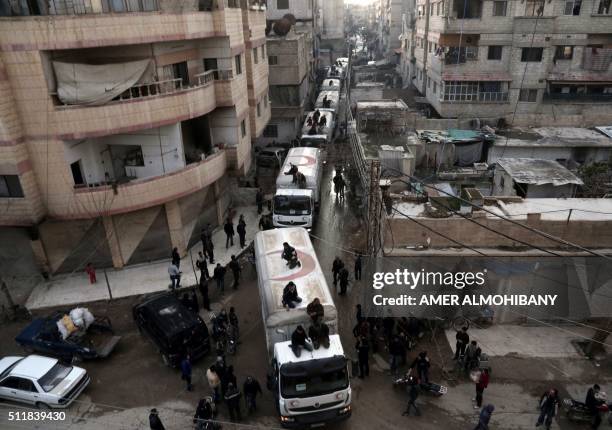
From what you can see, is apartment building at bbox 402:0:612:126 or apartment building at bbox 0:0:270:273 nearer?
apartment building at bbox 0:0:270:273

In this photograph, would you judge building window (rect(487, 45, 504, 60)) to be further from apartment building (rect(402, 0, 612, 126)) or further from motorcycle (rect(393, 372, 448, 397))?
motorcycle (rect(393, 372, 448, 397))

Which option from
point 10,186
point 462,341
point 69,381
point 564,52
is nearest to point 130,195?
point 10,186

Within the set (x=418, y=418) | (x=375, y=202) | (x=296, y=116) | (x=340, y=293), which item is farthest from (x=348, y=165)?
(x=418, y=418)

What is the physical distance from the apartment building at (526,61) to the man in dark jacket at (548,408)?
83.6 feet

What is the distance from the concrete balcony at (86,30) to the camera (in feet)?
51.2

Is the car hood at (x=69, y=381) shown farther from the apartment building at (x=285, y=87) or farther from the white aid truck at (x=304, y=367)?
the apartment building at (x=285, y=87)

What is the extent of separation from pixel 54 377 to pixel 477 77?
108 ft

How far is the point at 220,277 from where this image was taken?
18.3m

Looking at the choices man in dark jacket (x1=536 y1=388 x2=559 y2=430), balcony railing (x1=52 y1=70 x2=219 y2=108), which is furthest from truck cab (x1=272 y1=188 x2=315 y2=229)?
man in dark jacket (x1=536 y1=388 x2=559 y2=430)

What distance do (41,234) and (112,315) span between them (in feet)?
16.9

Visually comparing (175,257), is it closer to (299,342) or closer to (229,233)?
(229,233)

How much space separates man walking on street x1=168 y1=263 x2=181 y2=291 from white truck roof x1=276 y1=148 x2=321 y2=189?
7.45m

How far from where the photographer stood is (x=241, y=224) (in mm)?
21391

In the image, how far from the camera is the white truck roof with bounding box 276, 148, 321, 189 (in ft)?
76.8
